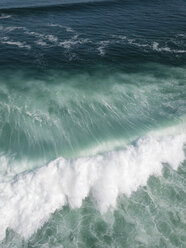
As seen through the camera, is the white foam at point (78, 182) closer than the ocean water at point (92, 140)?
No

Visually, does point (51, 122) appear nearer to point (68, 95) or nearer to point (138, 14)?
point (68, 95)

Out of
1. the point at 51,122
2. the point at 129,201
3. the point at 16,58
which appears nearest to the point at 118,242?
the point at 129,201

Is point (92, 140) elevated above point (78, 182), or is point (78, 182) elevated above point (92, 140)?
point (92, 140)

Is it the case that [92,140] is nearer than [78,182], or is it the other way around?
[78,182]

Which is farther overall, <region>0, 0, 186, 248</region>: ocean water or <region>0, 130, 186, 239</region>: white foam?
<region>0, 130, 186, 239</region>: white foam
